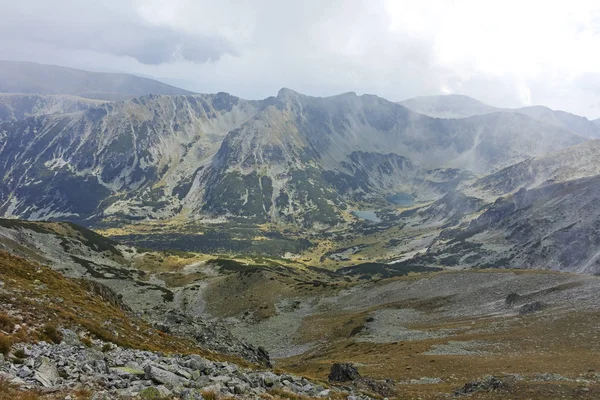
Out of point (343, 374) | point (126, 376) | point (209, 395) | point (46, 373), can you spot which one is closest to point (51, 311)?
point (46, 373)

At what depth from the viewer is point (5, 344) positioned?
15586mm

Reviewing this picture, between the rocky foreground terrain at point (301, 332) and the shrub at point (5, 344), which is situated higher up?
the shrub at point (5, 344)

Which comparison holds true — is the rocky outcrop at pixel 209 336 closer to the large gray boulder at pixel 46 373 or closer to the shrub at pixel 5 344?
the shrub at pixel 5 344

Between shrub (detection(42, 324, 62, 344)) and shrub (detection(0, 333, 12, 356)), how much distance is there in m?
4.49

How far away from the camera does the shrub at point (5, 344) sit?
15273mm

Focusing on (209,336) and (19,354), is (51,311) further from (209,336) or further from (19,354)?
(209,336)

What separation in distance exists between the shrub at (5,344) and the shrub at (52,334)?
4.49 meters

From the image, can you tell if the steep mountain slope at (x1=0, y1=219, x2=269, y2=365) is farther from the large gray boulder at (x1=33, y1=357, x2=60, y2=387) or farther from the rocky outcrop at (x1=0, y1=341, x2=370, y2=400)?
the large gray boulder at (x1=33, y1=357, x2=60, y2=387)

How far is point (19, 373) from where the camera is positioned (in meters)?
13.6

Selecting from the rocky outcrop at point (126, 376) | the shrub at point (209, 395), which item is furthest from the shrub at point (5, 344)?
the shrub at point (209, 395)

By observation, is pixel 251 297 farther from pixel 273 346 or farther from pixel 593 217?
pixel 593 217

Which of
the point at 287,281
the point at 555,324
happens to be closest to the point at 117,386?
the point at 555,324

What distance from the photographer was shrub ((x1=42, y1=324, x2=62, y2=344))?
20358 millimetres

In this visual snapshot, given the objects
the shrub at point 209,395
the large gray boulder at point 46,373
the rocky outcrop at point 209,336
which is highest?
the large gray boulder at point 46,373
